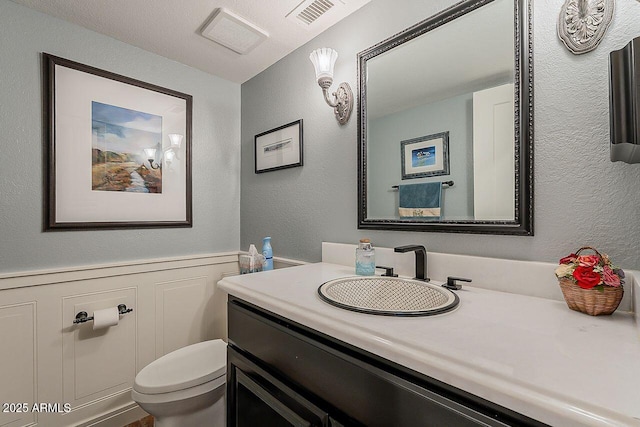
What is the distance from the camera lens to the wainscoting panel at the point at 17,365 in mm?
1362

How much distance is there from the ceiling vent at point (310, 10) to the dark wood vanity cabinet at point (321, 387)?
1396 mm

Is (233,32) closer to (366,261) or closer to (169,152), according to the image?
(169,152)

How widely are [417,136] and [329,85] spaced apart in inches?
19.2

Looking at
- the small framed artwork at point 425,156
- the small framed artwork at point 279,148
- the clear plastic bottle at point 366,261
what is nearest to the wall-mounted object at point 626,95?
the small framed artwork at point 425,156

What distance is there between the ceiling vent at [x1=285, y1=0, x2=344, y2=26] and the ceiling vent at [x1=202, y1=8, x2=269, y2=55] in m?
0.24

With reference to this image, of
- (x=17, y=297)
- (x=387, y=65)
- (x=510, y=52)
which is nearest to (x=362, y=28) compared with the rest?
(x=387, y=65)

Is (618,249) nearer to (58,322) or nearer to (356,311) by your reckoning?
(356,311)

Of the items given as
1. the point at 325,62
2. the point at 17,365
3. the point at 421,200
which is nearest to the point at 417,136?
the point at 421,200

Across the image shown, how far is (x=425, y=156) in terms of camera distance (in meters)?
1.22

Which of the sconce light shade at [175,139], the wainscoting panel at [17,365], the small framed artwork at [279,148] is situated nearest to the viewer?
the wainscoting panel at [17,365]

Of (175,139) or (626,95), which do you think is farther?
(175,139)

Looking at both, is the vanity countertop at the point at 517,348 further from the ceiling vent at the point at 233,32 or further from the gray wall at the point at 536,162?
the ceiling vent at the point at 233,32

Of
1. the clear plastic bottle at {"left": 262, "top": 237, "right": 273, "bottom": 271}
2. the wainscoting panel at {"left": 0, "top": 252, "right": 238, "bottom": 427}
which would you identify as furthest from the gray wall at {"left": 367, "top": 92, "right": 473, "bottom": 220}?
the wainscoting panel at {"left": 0, "top": 252, "right": 238, "bottom": 427}

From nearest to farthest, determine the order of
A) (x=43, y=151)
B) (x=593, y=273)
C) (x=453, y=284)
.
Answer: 1. (x=593, y=273)
2. (x=453, y=284)
3. (x=43, y=151)
